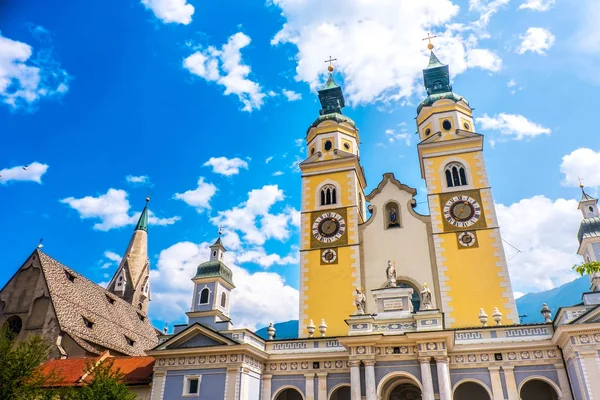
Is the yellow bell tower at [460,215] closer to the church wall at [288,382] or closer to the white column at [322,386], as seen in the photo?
the white column at [322,386]

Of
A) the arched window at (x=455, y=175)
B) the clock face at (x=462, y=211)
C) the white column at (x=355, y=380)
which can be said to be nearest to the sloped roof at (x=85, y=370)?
the white column at (x=355, y=380)

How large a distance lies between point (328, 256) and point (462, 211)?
351 inches

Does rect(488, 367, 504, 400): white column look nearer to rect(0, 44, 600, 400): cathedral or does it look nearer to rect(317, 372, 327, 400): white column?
rect(0, 44, 600, 400): cathedral

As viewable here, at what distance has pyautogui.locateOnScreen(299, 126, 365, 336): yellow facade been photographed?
93.1ft

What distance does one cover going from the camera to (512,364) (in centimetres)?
2105

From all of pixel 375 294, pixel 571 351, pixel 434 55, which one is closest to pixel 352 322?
pixel 375 294

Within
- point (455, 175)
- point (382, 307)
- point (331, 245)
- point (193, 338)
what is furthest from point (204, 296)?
point (455, 175)

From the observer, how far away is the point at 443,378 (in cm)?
2028

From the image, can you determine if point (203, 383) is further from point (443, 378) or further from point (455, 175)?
point (455, 175)

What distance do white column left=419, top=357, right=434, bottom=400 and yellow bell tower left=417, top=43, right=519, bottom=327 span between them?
5.62 meters

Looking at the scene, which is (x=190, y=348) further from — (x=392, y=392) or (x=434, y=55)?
(x=434, y=55)

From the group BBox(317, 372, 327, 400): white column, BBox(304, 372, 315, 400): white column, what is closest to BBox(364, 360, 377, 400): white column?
BBox(317, 372, 327, 400): white column

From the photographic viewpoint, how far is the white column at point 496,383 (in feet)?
67.5

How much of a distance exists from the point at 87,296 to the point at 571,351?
1385 inches
